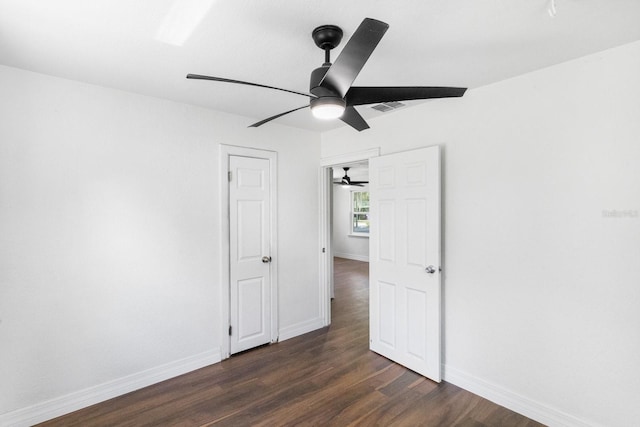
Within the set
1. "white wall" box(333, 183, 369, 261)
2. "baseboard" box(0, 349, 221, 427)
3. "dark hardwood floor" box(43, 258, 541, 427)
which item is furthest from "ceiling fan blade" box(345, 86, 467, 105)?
"white wall" box(333, 183, 369, 261)

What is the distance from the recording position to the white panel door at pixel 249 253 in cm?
332

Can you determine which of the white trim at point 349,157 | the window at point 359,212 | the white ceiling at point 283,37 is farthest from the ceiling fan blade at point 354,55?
the window at point 359,212

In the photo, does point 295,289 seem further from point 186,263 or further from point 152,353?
point 152,353

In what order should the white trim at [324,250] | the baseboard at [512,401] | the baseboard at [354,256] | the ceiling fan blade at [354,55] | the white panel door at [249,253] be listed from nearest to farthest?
the ceiling fan blade at [354,55]
the baseboard at [512,401]
the white panel door at [249,253]
the white trim at [324,250]
the baseboard at [354,256]

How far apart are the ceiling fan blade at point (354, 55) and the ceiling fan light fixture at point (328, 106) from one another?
5 cm

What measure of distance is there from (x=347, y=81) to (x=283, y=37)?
62 centimetres

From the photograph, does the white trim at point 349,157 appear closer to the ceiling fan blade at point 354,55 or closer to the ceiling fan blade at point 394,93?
the ceiling fan blade at point 394,93

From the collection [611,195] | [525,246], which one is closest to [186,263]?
[525,246]

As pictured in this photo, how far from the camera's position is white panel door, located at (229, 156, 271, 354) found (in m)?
3.32

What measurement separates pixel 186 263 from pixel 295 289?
135 cm

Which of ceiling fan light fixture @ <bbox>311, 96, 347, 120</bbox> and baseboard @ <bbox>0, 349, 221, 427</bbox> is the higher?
ceiling fan light fixture @ <bbox>311, 96, 347, 120</bbox>

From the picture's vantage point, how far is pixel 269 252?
11.9 feet

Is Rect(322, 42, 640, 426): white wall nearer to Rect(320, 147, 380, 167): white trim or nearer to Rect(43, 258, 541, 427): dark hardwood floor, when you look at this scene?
Rect(43, 258, 541, 427): dark hardwood floor

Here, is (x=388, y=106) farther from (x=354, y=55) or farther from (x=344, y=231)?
(x=344, y=231)
